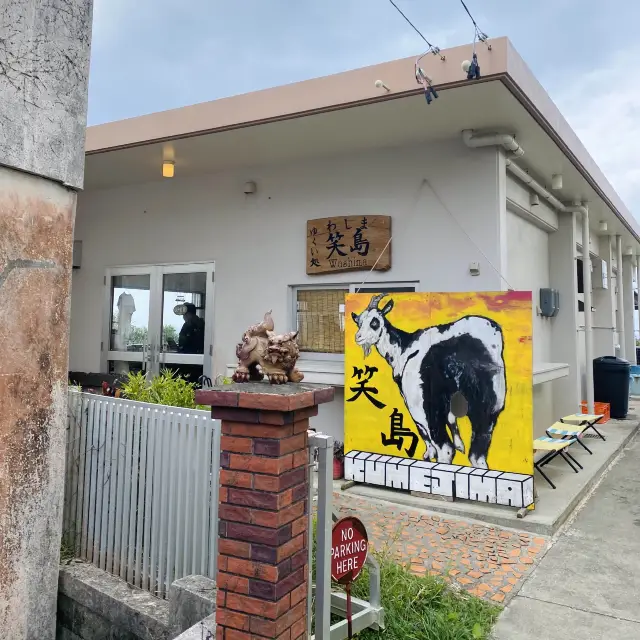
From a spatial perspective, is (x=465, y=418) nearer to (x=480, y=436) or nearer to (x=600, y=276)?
(x=480, y=436)

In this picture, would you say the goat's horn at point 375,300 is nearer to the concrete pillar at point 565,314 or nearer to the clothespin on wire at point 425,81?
the clothespin on wire at point 425,81

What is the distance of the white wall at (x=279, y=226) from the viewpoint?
5.95 m

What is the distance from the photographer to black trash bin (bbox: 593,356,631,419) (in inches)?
384

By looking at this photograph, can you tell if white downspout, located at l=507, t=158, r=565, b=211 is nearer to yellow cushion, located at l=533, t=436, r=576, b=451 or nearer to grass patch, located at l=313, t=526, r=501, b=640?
yellow cushion, located at l=533, t=436, r=576, b=451

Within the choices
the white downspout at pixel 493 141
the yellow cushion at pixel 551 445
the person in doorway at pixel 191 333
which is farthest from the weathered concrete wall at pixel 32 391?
the yellow cushion at pixel 551 445

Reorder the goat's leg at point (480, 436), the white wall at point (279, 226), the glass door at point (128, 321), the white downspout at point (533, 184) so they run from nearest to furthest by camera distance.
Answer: the goat's leg at point (480, 436)
the white wall at point (279, 226)
the white downspout at point (533, 184)
the glass door at point (128, 321)

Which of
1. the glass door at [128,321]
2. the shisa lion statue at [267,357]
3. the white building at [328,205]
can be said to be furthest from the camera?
the glass door at [128,321]

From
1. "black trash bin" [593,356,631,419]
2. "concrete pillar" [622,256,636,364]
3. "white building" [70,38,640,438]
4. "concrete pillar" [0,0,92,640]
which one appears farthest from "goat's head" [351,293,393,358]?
"concrete pillar" [622,256,636,364]

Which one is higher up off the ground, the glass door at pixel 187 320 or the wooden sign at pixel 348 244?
the wooden sign at pixel 348 244

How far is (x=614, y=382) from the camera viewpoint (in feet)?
32.5

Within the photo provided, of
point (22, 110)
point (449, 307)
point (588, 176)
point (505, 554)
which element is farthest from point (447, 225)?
point (22, 110)

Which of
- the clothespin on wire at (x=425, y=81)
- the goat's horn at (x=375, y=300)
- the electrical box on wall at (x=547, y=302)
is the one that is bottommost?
the goat's horn at (x=375, y=300)

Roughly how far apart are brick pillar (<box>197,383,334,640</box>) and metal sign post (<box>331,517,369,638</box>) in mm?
167

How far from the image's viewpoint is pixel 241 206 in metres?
7.41
